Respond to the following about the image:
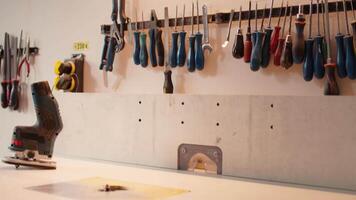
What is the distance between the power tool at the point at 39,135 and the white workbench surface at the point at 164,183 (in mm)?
37

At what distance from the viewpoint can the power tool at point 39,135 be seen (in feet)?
4.93

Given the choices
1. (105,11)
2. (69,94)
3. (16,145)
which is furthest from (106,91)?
(16,145)

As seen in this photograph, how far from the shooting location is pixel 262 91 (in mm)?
1505

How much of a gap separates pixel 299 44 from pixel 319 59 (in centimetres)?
8

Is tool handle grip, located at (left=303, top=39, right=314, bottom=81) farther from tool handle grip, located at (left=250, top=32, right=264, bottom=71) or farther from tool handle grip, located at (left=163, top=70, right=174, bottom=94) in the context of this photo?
tool handle grip, located at (left=163, top=70, right=174, bottom=94)

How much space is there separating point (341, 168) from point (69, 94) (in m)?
1.12

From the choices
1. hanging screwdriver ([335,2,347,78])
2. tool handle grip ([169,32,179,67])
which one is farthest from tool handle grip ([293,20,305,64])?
tool handle grip ([169,32,179,67])

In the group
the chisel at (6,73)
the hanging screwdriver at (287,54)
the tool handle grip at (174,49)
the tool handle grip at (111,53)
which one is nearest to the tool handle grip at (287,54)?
the hanging screwdriver at (287,54)

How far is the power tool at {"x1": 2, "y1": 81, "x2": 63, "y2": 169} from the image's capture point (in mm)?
1502

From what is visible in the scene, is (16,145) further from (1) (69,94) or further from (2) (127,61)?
(2) (127,61)

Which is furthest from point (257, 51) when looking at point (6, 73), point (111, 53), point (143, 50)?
point (6, 73)

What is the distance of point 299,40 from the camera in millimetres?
1405

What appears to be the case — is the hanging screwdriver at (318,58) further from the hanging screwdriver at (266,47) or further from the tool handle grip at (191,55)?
the tool handle grip at (191,55)

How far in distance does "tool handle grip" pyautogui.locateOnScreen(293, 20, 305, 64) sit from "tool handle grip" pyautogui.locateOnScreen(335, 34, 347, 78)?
103 mm
